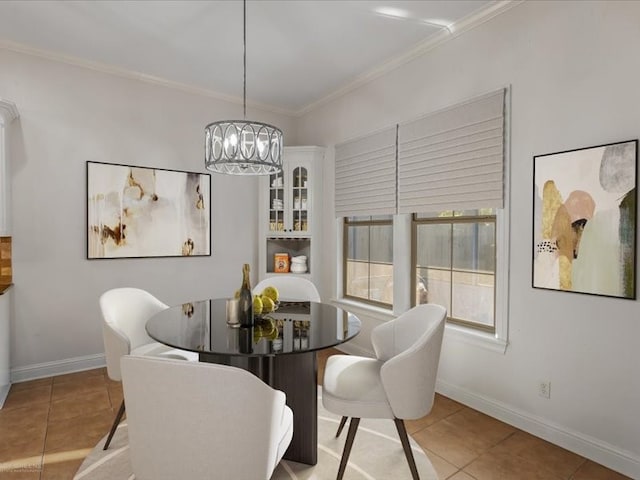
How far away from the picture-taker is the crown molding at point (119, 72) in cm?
330

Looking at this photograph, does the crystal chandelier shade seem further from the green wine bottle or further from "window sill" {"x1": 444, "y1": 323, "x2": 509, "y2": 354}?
"window sill" {"x1": 444, "y1": 323, "x2": 509, "y2": 354}

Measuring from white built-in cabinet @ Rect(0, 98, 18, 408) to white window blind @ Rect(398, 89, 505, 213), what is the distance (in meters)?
3.28

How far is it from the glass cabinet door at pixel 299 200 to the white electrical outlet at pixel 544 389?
2.80 meters

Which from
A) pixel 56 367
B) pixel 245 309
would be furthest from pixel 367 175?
pixel 56 367

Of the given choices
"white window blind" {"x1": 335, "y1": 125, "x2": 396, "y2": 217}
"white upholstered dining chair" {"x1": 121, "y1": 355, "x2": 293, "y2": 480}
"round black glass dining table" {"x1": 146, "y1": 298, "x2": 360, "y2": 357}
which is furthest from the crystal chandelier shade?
"white window blind" {"x1": 335, "y1": 125, "x2": 396, "y2": 217}

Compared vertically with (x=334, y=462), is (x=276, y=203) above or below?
above

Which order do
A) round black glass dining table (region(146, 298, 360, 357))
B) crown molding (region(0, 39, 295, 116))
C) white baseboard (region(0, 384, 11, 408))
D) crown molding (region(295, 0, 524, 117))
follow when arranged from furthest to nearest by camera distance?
crown molding (region(0, 39, 295, 116)), white baseboard (region(0, 384, 11, 408)), crown molding (region(295, 0, 524, 117)), round black glass dining table (region(146, 298, 360, 357))

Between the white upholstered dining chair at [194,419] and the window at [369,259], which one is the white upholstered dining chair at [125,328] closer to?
the white upholstered dining chair at [194,419]

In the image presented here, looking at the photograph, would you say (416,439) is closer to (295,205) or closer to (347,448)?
(347,448)

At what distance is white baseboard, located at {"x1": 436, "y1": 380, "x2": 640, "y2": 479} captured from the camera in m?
2.10

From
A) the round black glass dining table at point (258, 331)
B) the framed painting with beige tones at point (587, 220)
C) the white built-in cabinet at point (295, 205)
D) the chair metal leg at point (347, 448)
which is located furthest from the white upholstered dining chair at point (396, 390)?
the white built-in cabinet at point (295, 205)

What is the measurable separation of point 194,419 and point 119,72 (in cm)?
367

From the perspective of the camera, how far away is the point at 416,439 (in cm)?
244

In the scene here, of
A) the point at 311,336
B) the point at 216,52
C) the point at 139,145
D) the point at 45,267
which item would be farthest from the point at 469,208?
the point at 45,267
